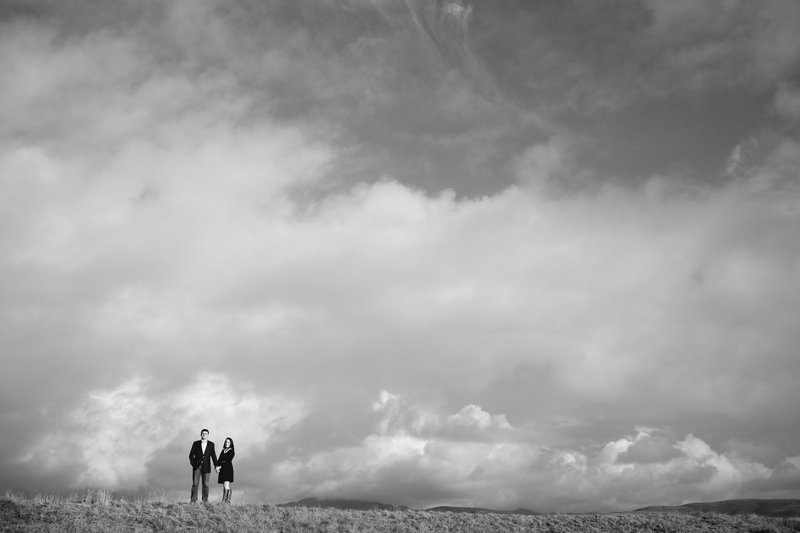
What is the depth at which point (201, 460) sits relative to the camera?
25125mm

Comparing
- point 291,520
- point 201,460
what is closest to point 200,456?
point 201,460

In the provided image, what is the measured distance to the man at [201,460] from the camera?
2517 cm

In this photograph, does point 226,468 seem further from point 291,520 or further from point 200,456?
point 291,520

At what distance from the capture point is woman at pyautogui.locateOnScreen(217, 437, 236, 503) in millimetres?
25812

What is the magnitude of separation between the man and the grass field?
1.05 metres

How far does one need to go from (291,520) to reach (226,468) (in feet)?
12.6

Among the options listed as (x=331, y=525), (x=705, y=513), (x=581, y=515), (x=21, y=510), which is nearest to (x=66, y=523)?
(x=21, y=510)

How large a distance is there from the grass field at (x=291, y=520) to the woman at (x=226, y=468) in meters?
0.81

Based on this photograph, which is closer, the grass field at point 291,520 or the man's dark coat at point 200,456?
the grass field at point 291,520

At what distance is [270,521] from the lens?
78.6 ft

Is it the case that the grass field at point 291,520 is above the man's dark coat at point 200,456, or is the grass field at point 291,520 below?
below

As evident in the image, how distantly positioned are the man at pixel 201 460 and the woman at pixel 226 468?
776 millimetres

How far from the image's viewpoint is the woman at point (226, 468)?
25812 millimetres

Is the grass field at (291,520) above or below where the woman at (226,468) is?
below
